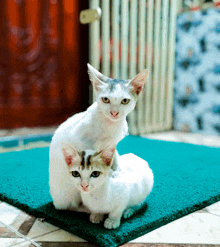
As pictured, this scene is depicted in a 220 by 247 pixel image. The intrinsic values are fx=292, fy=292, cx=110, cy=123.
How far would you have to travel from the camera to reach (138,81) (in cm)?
119

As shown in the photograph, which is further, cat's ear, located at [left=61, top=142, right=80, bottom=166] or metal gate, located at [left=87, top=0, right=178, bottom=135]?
metal gate, located at [left=87, top=0, right=178, bottom=135]

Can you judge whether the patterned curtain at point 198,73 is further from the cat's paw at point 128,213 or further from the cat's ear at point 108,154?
the cat's ear at point 108,154

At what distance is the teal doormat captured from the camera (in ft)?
3.70

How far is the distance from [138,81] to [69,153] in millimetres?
403

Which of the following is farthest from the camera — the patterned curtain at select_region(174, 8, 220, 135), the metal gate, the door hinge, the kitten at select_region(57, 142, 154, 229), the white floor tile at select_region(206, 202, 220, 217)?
the patterned curtain at select_region(174, 8, 220, 135)

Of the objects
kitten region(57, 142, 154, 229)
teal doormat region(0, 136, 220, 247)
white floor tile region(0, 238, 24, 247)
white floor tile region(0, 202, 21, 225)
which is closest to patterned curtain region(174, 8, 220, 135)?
teal doormat region(0, 136, 220, 247)

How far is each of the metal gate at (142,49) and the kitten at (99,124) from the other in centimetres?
185

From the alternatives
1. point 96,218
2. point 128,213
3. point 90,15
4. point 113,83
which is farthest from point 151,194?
point 90,15

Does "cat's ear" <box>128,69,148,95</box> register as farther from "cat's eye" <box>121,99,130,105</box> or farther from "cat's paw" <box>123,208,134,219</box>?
"cat's paw" <box>123,208,134,219</box>

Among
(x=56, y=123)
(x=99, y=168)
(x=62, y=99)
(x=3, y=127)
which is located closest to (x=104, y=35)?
(x=62, y=99)

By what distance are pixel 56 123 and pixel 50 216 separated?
6.58 feet

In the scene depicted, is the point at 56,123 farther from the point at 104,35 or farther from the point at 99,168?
the point at 99,168

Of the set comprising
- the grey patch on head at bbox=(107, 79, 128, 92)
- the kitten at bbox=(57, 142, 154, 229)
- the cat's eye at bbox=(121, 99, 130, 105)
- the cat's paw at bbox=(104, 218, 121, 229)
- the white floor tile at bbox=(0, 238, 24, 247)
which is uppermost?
the grey patch on head at bbox=(107, 79, 128, 92)

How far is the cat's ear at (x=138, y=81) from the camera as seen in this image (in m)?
1.17
